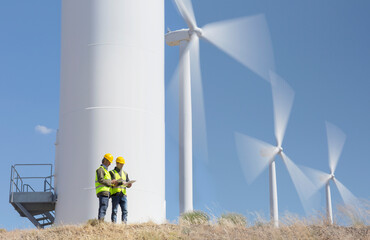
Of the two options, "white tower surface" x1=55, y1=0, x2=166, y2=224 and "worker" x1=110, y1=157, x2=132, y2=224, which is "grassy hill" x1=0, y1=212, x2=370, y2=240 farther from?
"white tower surface" x1=55, y1=0, x2=166, y2=224

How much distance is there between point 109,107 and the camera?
956 inches

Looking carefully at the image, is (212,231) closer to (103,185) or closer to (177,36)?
(103,185)

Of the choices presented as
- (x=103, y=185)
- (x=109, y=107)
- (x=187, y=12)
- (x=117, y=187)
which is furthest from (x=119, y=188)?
(x=187, y=12)

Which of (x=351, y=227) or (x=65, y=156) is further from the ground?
(x=65, y=156)

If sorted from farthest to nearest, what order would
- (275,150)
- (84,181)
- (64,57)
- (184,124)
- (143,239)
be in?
1. (275,150)
2. (184,124)
3. (64,57)
4. (84,181)
5. (143,239)

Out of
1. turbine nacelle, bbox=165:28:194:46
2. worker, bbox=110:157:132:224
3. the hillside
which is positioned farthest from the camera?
turbine nacelle, bbox=165:28:194:46

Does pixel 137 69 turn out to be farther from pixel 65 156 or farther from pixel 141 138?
pixel 65 156

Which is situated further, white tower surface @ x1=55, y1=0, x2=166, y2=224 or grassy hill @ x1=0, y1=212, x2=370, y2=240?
white tower surface @ x1=55, y1=0, x2=166, y2=224

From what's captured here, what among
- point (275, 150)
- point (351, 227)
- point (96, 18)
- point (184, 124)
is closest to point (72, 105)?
point (96, 18)

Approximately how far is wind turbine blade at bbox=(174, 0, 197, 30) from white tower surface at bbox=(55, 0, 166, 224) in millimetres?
7462

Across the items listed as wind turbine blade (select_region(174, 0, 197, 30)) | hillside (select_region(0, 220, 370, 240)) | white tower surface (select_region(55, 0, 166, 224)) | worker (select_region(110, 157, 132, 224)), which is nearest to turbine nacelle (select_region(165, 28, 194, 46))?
wind turbine blade (select_region(174, 0, 197, 30))

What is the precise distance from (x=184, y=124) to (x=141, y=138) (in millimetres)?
8161

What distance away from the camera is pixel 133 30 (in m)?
25.3

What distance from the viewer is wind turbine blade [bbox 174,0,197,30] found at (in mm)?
33156
